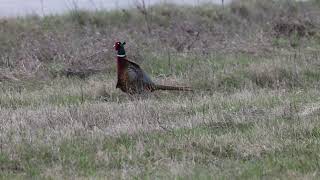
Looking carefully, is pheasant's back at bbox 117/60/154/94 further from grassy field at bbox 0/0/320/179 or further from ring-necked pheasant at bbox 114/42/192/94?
grassy field at bbox 0/0/320/179

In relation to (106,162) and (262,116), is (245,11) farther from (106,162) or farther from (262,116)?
(106,162)

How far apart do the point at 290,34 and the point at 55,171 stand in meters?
9.48

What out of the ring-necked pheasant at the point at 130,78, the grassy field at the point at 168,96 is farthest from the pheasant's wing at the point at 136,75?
the grassy field at the point at 168,96

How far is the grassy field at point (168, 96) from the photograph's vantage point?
6.33 metres

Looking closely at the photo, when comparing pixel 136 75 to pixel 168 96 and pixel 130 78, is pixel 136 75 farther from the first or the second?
pixel 168 96

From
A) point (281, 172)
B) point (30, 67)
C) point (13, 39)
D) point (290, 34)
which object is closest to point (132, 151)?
point (281, 172)

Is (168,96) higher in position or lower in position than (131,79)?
lower

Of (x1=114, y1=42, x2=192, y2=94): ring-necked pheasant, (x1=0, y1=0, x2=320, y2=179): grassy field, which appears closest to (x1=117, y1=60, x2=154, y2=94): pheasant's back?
(x1=114, y1=42, x2=192, y2=94): ring-necked pheasant

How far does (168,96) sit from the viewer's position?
9.73m

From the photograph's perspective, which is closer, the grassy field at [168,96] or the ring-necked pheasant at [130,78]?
the grassy field at [168,96]

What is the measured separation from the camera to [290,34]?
14.7 metres

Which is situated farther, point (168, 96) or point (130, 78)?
point (168, 96)

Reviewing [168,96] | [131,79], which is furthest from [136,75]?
[168,96]

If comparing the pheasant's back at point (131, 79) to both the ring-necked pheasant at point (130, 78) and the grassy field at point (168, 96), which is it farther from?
the grassy field at point (168, 96)
